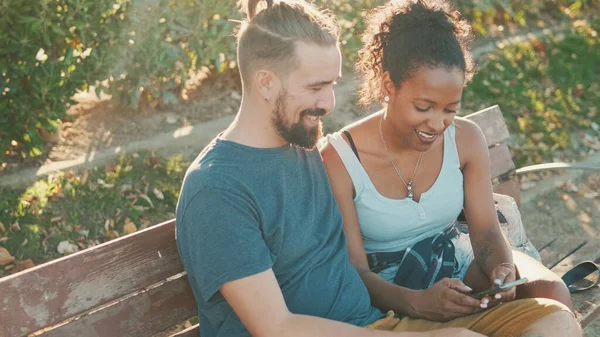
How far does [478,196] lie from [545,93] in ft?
13.5

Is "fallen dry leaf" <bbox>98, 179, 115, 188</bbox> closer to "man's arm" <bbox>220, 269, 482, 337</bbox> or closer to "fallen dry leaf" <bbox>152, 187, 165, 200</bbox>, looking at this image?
"fallen dry leaf" <bbox>152, 187, 165, 200</bbox>

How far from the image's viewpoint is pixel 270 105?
2.77 meters

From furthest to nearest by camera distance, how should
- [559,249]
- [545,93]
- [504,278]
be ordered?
[545,93]
[559,249]
[504,278]

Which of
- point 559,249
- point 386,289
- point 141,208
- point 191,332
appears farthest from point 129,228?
point 559,249

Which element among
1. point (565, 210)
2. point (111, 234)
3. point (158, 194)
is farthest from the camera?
point (565, 210)

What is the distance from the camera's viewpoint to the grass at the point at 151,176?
430 cm

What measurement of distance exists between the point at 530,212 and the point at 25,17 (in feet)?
11.8

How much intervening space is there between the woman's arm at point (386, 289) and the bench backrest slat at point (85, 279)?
26.8 inches

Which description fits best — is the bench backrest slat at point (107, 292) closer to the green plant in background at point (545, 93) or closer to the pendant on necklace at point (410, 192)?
the pendant on necklace at point (410, 192)

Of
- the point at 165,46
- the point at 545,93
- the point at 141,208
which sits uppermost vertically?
the point at 165,46

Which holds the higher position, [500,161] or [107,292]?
[107,292]

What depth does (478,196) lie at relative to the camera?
3402 millimetres

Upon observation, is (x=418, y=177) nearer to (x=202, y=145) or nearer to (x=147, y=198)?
(x=147, y=198)

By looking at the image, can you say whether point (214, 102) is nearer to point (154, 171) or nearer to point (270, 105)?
point (154, 171)
